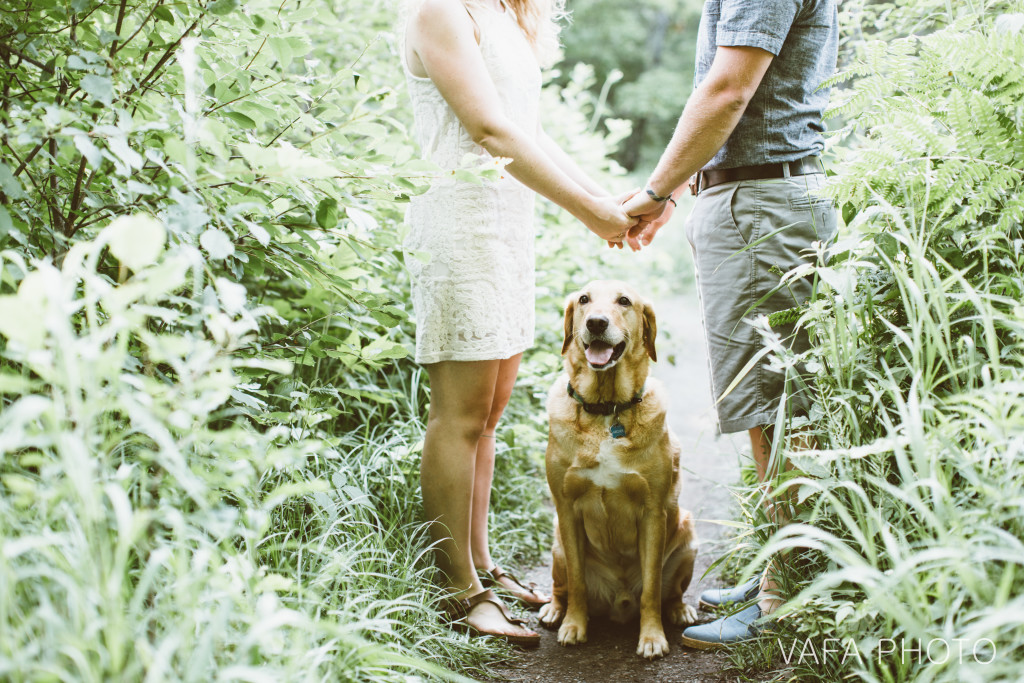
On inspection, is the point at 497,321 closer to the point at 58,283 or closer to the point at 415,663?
the point at 415,663

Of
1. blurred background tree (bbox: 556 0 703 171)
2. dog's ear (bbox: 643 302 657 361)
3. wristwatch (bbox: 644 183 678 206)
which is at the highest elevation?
blurred background tree (bbox: 556 0 703 171)

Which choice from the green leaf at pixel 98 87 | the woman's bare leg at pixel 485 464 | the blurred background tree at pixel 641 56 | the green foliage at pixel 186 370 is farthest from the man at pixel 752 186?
the blurred background tree at pixel 641 56

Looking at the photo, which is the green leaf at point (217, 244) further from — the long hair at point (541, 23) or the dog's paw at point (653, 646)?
the dog's paw at point (653, 646)

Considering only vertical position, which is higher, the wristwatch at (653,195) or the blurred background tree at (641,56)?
the blurred background tree at (641,56)

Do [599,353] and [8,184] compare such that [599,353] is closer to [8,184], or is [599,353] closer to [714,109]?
[714,109]

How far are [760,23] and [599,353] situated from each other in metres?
1.16

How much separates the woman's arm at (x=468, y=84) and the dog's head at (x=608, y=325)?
1.78 feet

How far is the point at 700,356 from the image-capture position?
694 centimetres

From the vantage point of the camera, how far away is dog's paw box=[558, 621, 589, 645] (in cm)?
236

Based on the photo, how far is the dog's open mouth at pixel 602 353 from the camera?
7.95ft

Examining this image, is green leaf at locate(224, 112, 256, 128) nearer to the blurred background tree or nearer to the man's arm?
the man's arm

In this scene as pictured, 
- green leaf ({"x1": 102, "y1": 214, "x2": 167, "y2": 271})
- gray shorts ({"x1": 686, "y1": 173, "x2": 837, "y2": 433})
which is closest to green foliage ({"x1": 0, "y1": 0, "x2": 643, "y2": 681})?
green leaf ({"x1": 102, "y1": 214, "x2": 167, "y2": 271})

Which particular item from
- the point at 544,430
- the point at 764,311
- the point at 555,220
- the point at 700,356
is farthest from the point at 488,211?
the point at 700,356

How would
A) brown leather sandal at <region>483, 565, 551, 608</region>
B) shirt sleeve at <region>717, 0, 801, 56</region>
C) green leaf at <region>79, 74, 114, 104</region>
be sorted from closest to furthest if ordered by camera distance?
green leaf at <region>79, 74, 114, 104</region> → shirt sleeve at <region>717, 0, 801, 56</region> → brown leather sandal at <region>483, 565, 551, 608</region>
